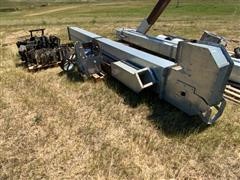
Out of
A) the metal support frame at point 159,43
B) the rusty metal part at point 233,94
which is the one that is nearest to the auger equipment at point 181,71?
the metal support frame at point 159,43

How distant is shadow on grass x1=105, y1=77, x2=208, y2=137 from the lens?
4.09 meters

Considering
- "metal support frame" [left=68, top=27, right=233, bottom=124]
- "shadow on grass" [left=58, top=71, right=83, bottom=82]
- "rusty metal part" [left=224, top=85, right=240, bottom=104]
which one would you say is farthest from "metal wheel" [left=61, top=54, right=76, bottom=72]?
"rusty metal part" [left=224, top=85, right=240, bottom=104]

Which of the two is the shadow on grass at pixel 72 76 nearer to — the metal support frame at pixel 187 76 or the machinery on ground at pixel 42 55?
the machinery on ground at pixel 42 55

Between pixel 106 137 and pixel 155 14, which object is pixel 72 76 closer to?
pixel 106 137

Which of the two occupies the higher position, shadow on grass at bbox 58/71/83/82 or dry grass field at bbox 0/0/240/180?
dry grass field at bbox 0/0/240/180

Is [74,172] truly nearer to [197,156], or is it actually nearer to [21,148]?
[21,148]

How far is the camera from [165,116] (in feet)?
14.8

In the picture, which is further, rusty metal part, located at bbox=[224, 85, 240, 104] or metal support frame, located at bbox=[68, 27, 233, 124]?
rusty metal part, located at bbox=[224, 85, 240, 104]

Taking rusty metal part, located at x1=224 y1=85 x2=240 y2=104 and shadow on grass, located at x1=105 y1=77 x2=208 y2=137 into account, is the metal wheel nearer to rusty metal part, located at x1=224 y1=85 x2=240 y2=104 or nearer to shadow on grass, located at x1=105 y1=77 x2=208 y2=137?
shadow on grass, located at x1=105 y1=77 x2=208 y2=137

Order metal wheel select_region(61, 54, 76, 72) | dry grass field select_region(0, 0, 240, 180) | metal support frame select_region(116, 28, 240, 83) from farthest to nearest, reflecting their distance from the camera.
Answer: metal wheel select_region(61, 54, 76, 72) → metal support frame select_region(116, 28, 240, 83) → dry grass field select_region(0, 0, 240, 180)

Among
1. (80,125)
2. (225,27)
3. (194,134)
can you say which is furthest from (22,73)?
(225,27)

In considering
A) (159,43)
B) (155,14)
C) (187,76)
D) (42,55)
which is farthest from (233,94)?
(42,55)

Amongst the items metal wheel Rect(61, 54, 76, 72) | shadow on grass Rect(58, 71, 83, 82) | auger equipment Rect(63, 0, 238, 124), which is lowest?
shadow on grass Rect(58, 71, 83, 82)

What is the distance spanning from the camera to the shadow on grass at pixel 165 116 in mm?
4086
